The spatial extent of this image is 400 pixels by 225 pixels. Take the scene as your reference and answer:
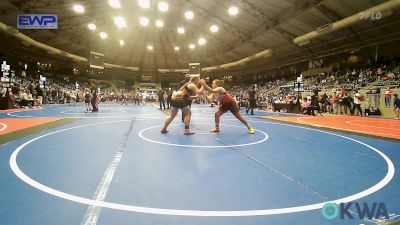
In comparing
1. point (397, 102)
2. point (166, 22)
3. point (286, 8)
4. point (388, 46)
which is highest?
point (166, 22)

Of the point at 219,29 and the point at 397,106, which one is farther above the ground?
the point at 219,29

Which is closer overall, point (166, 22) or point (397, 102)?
point (397, 102)

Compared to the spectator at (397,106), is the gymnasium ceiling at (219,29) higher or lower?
higher

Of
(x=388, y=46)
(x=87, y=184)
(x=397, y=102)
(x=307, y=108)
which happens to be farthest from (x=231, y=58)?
(x=87, y=184)

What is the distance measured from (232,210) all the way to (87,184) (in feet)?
6.10

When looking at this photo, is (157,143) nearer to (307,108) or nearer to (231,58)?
(307,108)

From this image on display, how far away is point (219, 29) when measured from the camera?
30766mm

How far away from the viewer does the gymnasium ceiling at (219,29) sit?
21.0 metres

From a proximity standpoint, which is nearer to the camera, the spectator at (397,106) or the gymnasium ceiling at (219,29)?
the spectator at (397,106)

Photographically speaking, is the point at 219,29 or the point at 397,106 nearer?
the point at 397,106

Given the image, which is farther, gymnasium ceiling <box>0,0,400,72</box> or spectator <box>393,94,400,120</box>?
gymnasium ceiling <box>0,0,400,72</box>

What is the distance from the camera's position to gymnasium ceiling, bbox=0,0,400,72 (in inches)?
826

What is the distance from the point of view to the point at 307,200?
289 cm

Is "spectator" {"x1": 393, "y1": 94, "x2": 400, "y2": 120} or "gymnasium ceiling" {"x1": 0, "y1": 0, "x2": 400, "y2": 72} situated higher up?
"gymnasium ceiling" {"x1": 0, "y1": 0, "x2": 400, "y2": 72}
